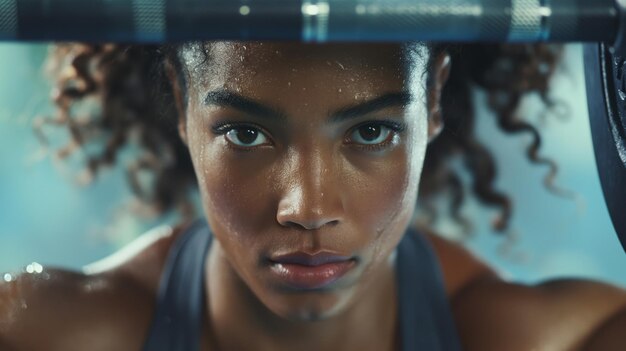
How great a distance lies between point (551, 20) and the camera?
2.35 ft

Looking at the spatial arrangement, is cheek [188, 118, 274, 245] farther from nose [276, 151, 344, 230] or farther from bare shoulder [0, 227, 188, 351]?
bare shoulder [0, 227, 188, 351]

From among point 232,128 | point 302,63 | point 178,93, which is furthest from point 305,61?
point 178,93

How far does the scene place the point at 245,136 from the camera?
88 centimetres

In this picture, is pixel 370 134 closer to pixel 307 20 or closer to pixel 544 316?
pixel 307 20

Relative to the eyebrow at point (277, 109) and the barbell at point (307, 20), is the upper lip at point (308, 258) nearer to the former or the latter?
the eyebrow at point (277, 109)

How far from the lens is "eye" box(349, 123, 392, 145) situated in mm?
871

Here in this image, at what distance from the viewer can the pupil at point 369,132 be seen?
0.87 metres

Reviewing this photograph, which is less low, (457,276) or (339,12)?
(339,12)

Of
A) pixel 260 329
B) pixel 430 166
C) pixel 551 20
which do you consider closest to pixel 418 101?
pixel 551 20

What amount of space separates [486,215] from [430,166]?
0.42 metres

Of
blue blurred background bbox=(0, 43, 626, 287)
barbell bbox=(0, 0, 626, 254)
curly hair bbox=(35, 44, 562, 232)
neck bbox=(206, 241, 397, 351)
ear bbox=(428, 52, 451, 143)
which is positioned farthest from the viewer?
blue blurred background bbox=(0, 43, 626, 287)

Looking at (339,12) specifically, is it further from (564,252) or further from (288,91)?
(564,252)

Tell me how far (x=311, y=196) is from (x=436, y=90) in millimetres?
246

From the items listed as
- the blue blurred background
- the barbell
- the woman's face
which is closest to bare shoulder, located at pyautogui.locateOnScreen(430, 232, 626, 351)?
the woman's face
